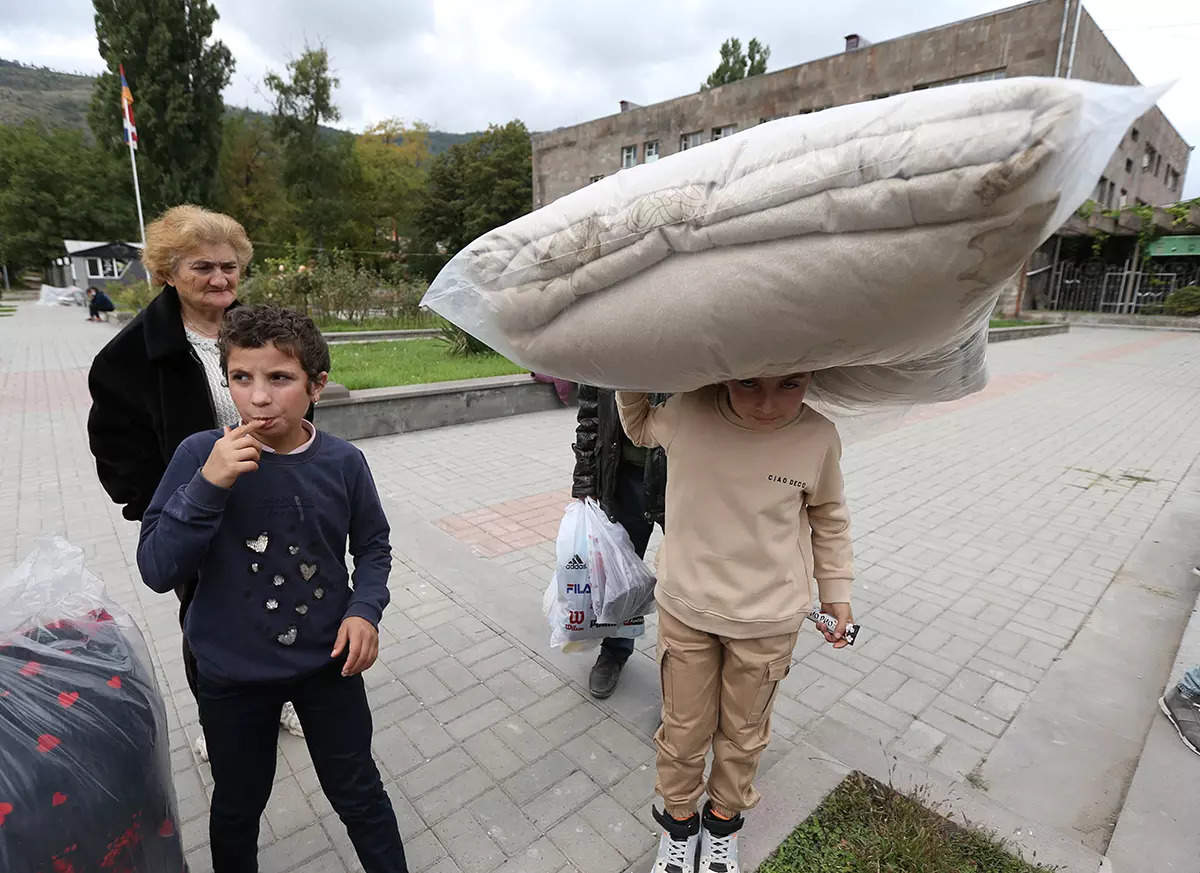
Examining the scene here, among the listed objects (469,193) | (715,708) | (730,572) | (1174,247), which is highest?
(469,193)

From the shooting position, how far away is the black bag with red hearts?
3.91 feet

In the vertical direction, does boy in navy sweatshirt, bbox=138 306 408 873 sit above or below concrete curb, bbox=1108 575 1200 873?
above

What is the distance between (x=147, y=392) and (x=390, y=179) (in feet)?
161

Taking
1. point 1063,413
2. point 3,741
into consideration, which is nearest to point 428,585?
point 3,741

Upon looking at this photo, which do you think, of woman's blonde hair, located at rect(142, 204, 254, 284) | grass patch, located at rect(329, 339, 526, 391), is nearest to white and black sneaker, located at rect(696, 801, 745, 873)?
woman's blonde hair, located at rect(142, 204, 254, 284)

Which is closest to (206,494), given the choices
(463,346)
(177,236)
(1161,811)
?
(177,236)

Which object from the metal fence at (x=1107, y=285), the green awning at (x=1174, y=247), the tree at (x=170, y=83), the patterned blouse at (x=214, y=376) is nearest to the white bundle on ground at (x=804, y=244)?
the patterned blouse at (x=214, y=376)

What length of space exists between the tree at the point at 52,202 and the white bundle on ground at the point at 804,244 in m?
57.0

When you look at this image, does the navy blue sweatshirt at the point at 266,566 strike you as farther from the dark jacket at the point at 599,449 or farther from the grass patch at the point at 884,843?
the grass patch at the point at 884,843

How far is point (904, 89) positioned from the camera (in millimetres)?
26000

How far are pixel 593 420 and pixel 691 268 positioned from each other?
144cm

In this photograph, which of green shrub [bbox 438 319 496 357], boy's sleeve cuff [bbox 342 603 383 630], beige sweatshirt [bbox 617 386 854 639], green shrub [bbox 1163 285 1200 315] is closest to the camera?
boy's sleeve cuff [bbox 342 603 383 630]

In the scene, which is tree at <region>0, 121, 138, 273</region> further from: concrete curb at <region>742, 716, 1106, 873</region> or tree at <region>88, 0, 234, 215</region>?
concrete curb at <region>742, 716, 1106, 873</region>

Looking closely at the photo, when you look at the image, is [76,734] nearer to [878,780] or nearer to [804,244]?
[804,244]
